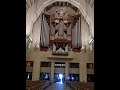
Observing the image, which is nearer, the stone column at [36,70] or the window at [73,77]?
the stone column at [36,70]

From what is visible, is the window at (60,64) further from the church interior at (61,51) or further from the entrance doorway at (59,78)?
the entrance doorway at (59,78)

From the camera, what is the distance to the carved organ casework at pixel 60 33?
90.7 feet

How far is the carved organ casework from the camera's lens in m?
27.6

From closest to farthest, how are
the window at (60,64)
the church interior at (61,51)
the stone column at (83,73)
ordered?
the church interior at (61,51) → the stone column at (83,73) → the window at (60,64)

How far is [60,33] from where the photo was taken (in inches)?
1119

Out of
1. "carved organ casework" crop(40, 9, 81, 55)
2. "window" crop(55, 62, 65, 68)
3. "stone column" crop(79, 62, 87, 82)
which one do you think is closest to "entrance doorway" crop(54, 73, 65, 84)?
"window" crop(55, 62, 65, 68)

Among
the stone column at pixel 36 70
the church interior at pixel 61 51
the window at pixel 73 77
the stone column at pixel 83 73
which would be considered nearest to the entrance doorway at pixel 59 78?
the church interior at pixel 61 51

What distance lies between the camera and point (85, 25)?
3036cm
